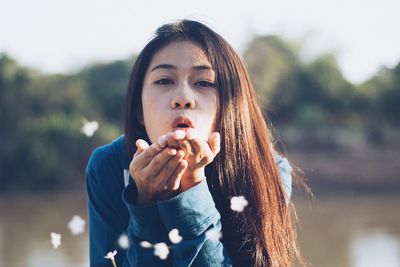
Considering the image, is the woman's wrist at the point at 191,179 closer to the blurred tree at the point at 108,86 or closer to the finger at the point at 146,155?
the finger at the point at 146,155

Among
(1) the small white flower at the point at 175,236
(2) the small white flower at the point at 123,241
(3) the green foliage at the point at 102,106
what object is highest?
(3) the green foliage at the point at 102,106

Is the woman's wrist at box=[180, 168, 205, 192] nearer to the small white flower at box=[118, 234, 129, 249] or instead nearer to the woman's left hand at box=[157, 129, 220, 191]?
the woman's left hand at box=[157, 129, 220, 191]

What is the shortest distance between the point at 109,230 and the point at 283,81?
10577 millimetres

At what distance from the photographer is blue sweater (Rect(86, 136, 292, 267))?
80 cm

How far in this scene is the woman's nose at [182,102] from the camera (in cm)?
82

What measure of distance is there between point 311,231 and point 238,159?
5.76 metres

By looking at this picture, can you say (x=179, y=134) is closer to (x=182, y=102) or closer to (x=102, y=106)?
(x=182, y=102)

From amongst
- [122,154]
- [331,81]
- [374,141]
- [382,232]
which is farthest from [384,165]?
[122,154]

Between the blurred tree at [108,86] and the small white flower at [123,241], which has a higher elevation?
the blurred tree at [108,86]

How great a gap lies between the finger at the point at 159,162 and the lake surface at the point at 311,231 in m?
3.02

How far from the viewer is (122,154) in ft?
3.45

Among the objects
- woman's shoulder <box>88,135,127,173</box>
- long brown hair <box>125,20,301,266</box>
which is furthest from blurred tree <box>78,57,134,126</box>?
long brown hair <box>125,20,301,266</box>

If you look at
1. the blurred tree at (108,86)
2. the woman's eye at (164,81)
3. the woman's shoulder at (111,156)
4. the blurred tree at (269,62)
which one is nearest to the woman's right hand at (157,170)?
the woman's eye at (164,81)

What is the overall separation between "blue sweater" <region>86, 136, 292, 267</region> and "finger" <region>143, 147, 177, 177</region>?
5 centimetres
